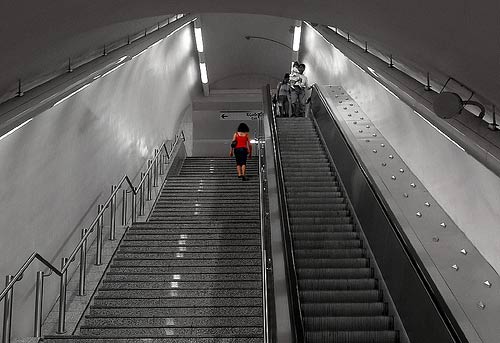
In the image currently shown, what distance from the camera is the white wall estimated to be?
20.3 ft

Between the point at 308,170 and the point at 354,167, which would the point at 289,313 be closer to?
the point at 354,167

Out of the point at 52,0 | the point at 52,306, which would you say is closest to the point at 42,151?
the point at 52,306

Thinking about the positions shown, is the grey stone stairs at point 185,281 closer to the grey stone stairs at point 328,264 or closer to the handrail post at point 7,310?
the handrail post at point 7,310

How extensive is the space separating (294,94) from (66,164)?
793 cm

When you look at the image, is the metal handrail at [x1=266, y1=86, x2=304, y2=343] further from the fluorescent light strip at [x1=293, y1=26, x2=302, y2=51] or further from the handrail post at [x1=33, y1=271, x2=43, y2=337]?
the fluorescent light strip at [x1=293, y1=26, x2=302, y2=51]

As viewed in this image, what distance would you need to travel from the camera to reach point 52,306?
715cm

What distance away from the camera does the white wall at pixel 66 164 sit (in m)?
6.20

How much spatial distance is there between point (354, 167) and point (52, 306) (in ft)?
14.4

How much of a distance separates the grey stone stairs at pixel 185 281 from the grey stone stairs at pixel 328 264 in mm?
557

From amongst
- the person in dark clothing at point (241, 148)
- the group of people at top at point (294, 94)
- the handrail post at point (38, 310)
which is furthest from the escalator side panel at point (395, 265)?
the group of people at top at point (294, 94)

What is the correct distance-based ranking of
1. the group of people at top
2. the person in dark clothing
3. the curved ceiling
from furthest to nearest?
the group of people at top
the person in dark clothing
the curved ceiling

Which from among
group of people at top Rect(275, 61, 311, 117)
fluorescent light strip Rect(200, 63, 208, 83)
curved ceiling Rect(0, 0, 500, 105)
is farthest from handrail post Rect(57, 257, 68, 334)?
fluorescent light strip Rect(200, 63, 208, 83)

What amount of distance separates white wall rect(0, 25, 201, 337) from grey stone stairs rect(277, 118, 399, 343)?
9.47 ft

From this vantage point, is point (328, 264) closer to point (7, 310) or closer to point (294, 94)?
point (7, 310)
